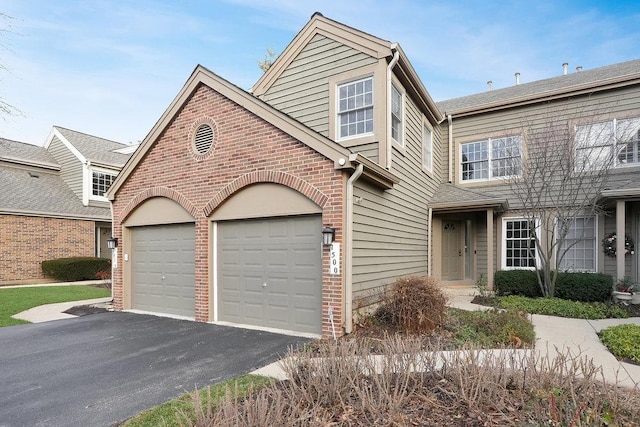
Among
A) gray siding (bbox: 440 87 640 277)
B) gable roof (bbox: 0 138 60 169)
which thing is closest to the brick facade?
gray siding (bbox: 440 87 640 277)

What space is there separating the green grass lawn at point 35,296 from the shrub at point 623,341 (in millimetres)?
11566

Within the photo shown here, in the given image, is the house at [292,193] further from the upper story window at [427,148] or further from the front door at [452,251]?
the front door at [452,251]

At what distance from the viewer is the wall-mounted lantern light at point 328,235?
20.2 ft

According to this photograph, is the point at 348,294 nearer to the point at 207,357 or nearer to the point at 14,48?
the point at 207,357

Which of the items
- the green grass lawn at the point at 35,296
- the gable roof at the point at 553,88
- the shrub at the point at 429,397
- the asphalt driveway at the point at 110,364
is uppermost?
the gable roof at the point at 553,88

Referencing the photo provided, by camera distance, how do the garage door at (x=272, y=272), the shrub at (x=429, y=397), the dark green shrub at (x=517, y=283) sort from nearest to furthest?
the shrub at (x=429, y=397), the garage door at (x=272, y=272), the dark green shrub at (x=517, y=283)

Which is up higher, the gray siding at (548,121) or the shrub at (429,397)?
the gray siding at (548,121)

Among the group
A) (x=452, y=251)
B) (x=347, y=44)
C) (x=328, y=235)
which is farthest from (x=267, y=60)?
(x=328, y=235)

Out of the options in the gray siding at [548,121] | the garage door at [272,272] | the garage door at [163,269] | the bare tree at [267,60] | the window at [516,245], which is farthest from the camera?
the bare tree at [267,60]

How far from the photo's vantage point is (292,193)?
6.93 metres

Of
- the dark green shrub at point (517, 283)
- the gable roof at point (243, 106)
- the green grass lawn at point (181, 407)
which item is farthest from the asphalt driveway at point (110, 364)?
the dark green shrub at point (517, 283)

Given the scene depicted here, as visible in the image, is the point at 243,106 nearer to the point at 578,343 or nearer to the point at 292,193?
the point at 292,193

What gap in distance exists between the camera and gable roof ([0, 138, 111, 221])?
50.5ft

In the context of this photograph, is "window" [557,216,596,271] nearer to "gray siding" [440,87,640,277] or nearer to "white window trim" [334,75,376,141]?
"gray siding" [440,87,640,277]
